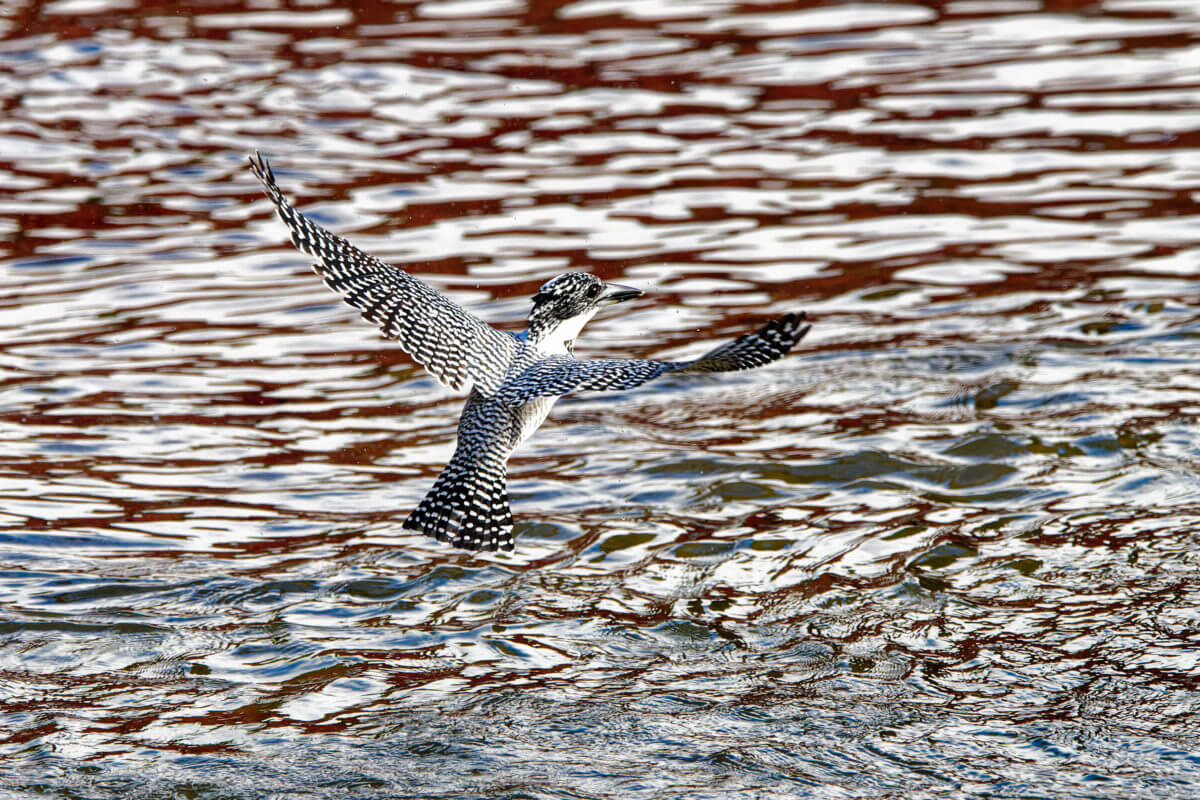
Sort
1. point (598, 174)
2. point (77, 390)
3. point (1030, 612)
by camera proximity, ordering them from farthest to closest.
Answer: point (598, 174), point (77, 390), point (1030, 612)

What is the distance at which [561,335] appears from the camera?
722cm

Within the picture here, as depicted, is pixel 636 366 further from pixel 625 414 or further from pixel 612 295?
pixel 625 414

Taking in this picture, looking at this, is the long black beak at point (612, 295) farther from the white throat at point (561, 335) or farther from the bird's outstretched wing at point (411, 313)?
the bird's outstretched wing at point (411, 313)

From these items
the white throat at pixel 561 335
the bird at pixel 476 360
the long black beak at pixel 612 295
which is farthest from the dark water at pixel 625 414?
the long black beak at pixel 612 295

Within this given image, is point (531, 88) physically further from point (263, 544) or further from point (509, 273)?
point (263, 544)

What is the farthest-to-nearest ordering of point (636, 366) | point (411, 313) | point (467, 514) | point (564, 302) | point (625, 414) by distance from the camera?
1. point (625, 414)
2. point (564, 302)
3. point (411, 313)
4. point (467, 514)
5. point (636, 366)

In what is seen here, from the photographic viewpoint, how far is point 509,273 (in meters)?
10.3

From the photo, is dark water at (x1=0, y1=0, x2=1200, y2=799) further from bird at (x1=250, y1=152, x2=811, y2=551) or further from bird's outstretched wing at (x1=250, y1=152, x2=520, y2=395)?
bird's outstretched wing at (x1=250, y1=152, x2=520, y2=395)

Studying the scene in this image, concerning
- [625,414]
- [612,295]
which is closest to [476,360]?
[612,295]

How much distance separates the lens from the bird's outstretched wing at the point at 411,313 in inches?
266

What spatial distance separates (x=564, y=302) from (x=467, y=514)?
123cm

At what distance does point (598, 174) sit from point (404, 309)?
5.48 metres

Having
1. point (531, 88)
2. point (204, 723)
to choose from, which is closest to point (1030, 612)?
point (204, 723)

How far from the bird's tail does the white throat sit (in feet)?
2.82
